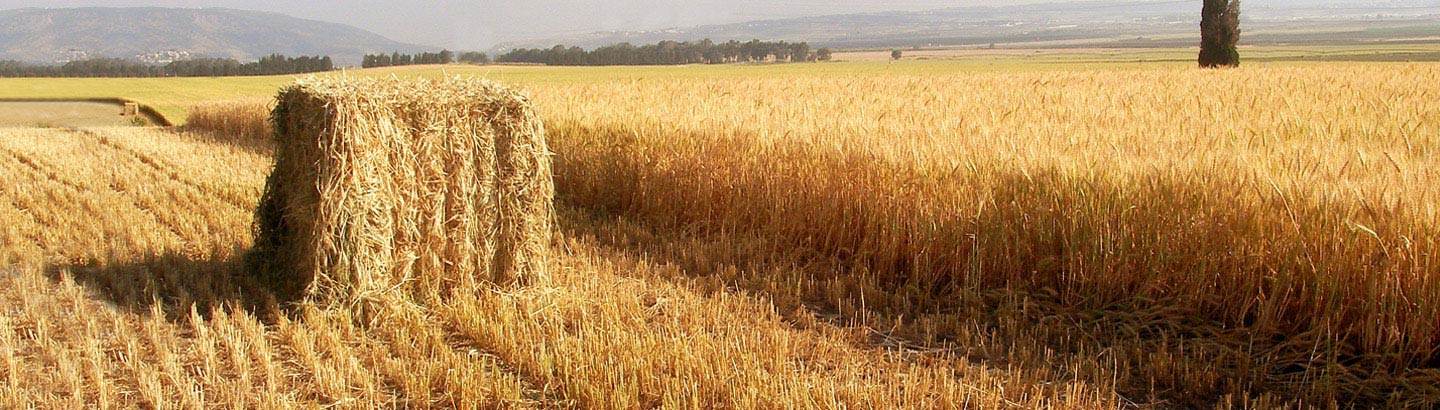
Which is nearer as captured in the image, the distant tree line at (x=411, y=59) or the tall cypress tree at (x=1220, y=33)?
the tall cypress tree at (x=1220, y=33)

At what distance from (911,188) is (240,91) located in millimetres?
31051

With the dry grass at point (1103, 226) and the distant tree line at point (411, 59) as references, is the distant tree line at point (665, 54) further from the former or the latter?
the dry grass at point (1103, 226)

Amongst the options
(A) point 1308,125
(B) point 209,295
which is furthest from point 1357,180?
(B) point 209,295

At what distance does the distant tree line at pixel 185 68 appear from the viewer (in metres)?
52.0

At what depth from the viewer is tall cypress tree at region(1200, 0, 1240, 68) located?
24.6 meters

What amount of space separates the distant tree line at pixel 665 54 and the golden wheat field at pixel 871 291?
55800 millimetres

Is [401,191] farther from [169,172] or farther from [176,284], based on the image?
[169,172]

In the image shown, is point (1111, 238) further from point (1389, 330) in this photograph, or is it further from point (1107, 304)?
point (1389, 330)

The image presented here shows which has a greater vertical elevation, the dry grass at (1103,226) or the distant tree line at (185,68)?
the distant tree line at (185,68)

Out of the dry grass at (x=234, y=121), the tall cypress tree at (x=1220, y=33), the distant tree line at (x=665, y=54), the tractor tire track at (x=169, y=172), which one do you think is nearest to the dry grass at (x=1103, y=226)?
the tractor tire track at (x=169, y=172)

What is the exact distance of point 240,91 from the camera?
3167 centimetres

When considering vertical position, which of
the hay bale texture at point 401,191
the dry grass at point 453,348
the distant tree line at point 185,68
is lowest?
the dry grass at point 453,348

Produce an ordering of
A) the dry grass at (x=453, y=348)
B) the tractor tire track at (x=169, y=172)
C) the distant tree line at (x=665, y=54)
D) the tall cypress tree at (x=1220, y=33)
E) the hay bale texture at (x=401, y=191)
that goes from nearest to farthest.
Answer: the dry grass at (x=453, y=348) < the hay bale texture at (x=401, y=191) < the tractor tire track at (x=169, y=172) < the tall cypress tree at (x=1220, y=33) < the distant tree line at (x=665, y=54)

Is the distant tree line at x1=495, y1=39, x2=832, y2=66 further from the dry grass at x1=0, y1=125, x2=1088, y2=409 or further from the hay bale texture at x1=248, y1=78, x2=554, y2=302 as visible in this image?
the hay bale texture at x1=248, y1=78, x2=554, y2=302
